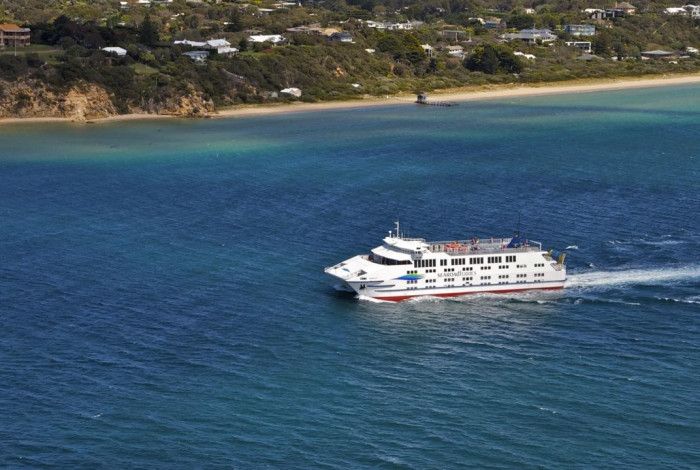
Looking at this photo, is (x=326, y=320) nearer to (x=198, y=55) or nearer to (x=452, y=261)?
(x=452, y=261)

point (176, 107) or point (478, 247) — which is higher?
point (176, 107)

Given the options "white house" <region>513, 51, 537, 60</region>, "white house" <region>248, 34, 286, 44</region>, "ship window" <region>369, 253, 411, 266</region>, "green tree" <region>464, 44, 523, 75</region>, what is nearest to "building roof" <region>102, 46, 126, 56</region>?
"white house" <region>248, 34, 286, 44</region>

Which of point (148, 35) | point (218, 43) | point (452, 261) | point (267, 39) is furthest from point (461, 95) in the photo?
point (452, 261)

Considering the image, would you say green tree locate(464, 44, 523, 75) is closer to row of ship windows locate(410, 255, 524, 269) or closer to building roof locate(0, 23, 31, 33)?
building roof locate(0, 23, 31, 33)

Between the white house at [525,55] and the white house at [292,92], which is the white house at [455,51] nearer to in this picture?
the white house at [525,55]

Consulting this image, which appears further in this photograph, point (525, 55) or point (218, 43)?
point (525, 55)
